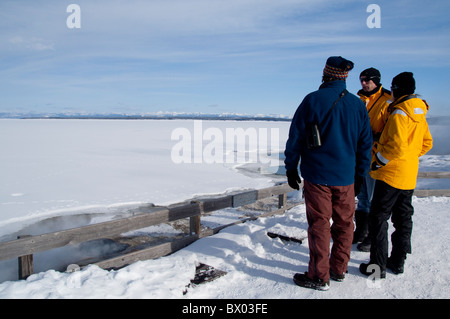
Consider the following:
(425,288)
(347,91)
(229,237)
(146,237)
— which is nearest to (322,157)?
(347,91)

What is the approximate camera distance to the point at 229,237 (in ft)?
14.8

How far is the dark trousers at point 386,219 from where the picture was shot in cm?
326

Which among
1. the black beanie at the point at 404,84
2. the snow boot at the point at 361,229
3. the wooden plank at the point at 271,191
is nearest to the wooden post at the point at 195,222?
the wooden plank at the point at 271,191

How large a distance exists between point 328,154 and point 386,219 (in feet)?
3.28

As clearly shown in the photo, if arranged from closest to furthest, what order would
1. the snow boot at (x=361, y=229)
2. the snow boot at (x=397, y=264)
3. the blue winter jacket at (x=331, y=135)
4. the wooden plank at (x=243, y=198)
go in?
1. the blue winter jacket at (x=331, y=135)
2. the snow boot at (x=397, y=264)
3. the snow boot at (x=361, y=229)
4. the wooden plank at (x=243, y=198)

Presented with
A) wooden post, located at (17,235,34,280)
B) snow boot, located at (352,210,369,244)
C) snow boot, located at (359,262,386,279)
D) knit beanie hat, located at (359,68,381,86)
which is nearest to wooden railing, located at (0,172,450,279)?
wooden post, located at (17,235,34,280)

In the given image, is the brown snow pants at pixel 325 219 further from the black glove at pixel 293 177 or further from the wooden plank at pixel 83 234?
the wooden plank at pixel 83 234

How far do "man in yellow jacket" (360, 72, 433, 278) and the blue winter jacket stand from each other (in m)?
0.30

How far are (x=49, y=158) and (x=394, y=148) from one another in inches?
625

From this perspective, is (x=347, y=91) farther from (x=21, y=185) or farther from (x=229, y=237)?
(x=21, y=185)

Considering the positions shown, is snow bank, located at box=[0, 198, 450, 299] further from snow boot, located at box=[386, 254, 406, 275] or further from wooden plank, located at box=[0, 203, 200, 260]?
wooden plank, located at box=[0, 203, 200, 260]

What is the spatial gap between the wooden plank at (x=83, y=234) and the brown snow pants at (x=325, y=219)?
5.91ft

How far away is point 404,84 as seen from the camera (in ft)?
10.4

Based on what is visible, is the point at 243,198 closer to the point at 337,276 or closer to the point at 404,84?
the point at 337,276
